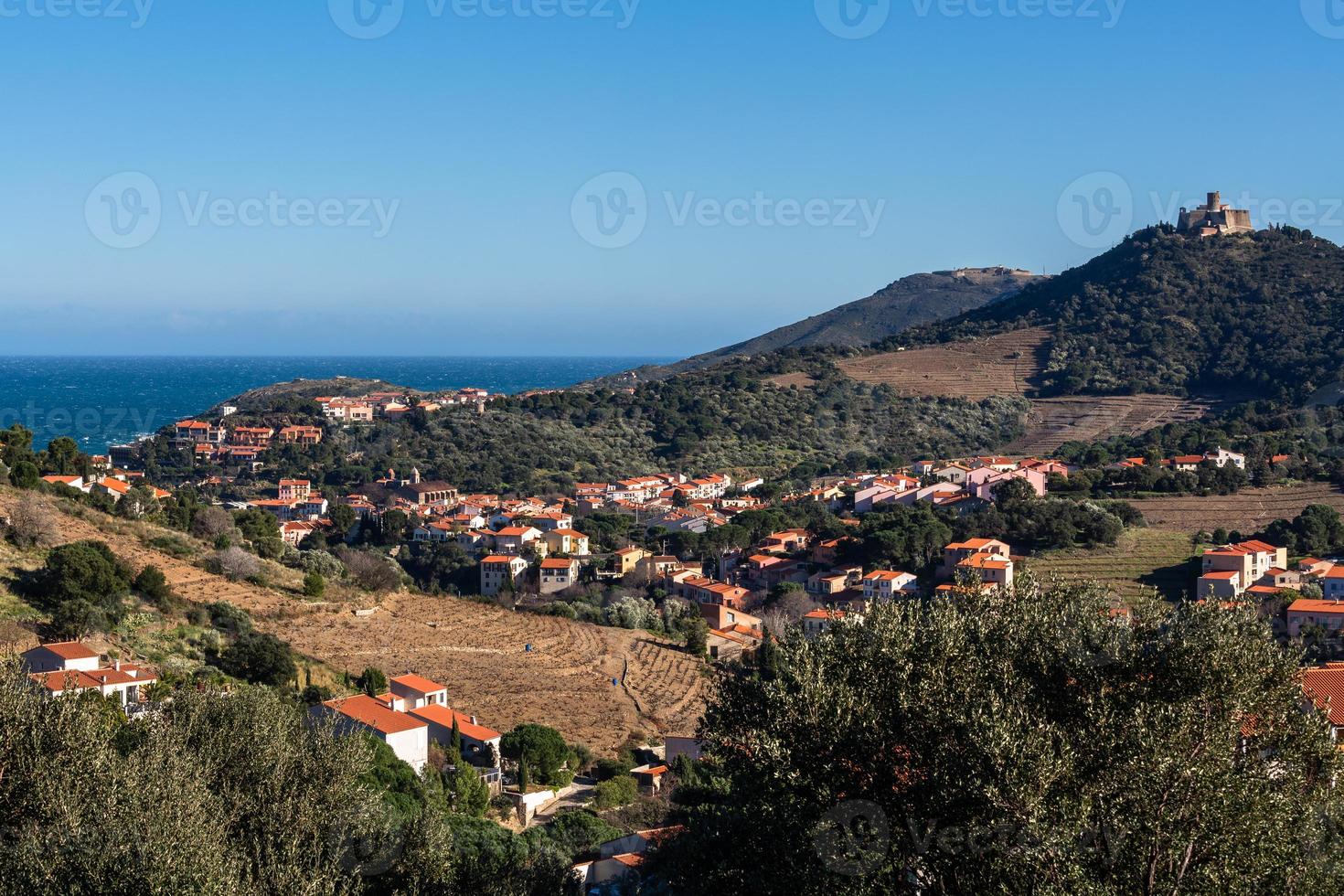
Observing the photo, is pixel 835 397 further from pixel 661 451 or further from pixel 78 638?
pixel 78 638

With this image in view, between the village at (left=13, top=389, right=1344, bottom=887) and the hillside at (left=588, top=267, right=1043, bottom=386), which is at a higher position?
the hillside at (left=588, top=267, right=1043, bottom=386)

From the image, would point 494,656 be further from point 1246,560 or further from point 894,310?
point 894,310

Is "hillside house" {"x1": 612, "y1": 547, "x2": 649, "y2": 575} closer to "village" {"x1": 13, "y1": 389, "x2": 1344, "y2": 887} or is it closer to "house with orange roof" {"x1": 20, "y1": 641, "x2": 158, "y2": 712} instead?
"village" {"x1": 13, "y1": 389, "x2": 1344, "y2": 887}

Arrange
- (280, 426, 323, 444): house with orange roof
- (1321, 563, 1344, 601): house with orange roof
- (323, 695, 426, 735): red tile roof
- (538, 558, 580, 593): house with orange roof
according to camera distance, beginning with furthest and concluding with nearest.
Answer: (280, 426, 323, 444): house with orange roof, (538, 558, 580, 593): house with orange roof, (1321, 563, 1344, 601): house with orange roof, (323, 695, 426, 735): red tile roof

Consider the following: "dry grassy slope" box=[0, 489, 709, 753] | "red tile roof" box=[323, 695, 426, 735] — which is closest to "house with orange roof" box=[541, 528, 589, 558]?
"dry grassy slope" box=[0, 489, 709, 753]

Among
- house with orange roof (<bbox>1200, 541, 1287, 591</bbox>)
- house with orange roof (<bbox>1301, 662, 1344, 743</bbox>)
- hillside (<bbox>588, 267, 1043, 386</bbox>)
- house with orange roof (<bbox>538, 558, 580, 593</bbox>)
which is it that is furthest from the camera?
hillside (<bbox>588, 267, 1043, 386</bbox>)

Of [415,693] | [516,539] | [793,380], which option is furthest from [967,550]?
[793,380]

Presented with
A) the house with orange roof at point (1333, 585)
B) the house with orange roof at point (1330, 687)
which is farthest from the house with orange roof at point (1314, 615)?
the house with orange roof at point (1330, 687)
